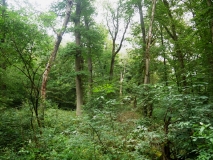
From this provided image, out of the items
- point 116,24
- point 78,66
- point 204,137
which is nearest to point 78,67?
Answer: point 78,66

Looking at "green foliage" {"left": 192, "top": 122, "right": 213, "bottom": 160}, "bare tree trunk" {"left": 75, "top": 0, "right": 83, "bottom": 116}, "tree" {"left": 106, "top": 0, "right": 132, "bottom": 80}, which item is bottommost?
"green foliage" {"left": 192, "top": 122, "right": 213, "bottom": 160}

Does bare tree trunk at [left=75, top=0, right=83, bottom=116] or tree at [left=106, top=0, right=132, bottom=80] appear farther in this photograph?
tree at [left=106, top=0, right=132, bottom=80]

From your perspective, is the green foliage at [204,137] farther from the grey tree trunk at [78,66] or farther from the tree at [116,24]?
the tree at [116,24]

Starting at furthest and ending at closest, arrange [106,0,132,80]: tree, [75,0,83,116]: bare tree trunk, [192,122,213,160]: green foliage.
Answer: [106,0,132,80]: tree, [75,0,83,116]: bare tree trunk, [192,122,213,160]: green foliage

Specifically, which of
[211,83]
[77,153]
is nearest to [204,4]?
[211,83]

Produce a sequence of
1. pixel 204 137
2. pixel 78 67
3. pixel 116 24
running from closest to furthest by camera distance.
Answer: pixel 204 137 → pixel 78 67 → pixel 116 24

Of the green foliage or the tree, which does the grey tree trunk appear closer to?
the tree

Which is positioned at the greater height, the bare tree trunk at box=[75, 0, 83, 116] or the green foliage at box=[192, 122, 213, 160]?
the bare tree trunk at box=[75, 0, 83, 116]

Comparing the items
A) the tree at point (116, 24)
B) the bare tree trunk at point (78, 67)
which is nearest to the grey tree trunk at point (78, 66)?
the bare tree trunk at point (78, 67)

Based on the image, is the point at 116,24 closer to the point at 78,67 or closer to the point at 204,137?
the point at 78,67

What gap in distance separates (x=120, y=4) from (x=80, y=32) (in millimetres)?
5715

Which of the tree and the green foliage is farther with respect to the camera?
the tree

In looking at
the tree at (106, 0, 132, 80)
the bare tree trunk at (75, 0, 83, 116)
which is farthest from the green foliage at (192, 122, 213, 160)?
the tree at (106, 0, 132, 80)

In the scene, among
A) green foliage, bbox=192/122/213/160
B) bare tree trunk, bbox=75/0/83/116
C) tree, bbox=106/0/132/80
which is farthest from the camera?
tree, bbox=106/0/132/80
